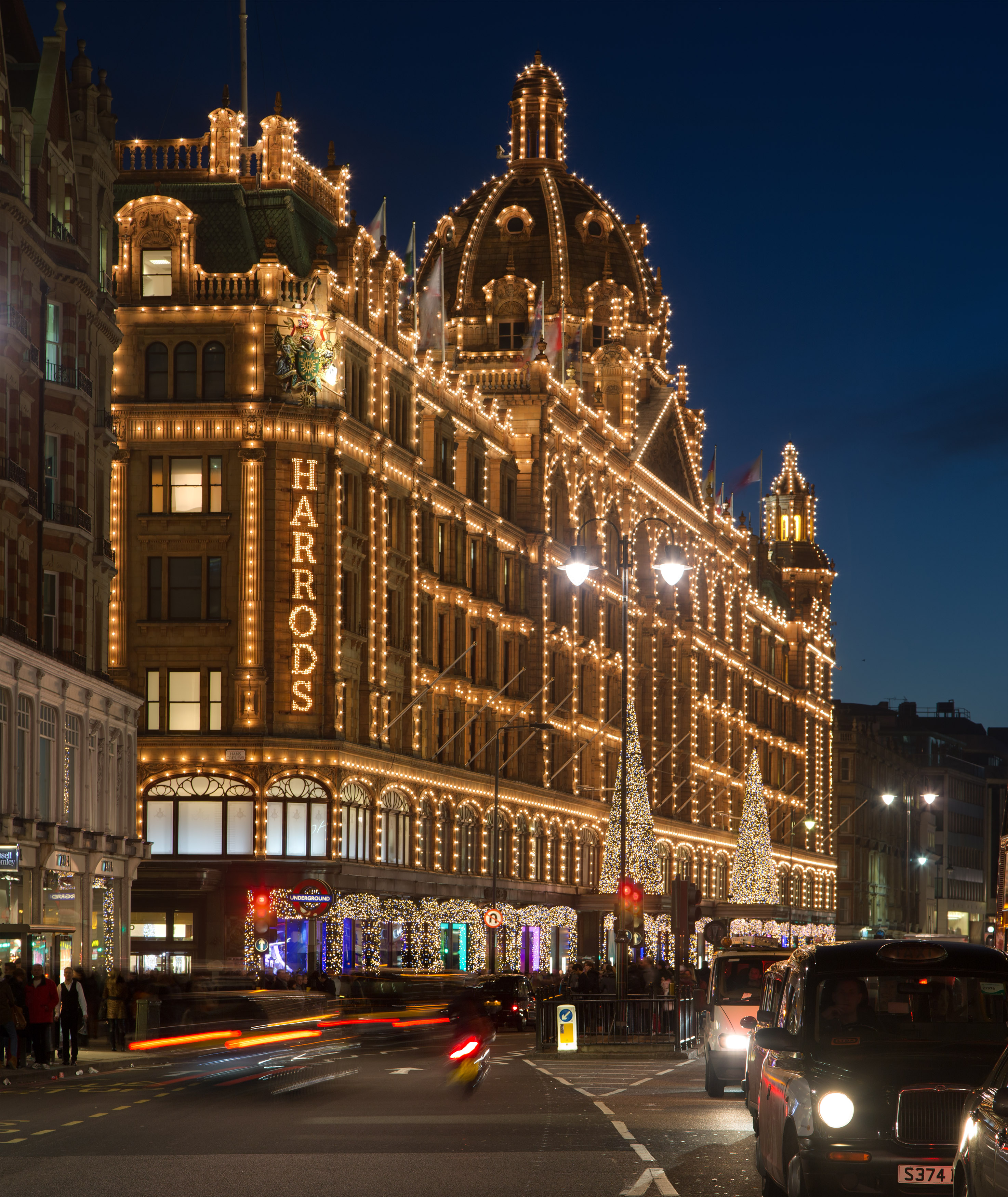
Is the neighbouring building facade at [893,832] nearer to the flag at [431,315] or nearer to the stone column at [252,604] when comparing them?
the flag at [431,315]

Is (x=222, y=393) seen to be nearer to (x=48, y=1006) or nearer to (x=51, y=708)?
(x=51, y=708)

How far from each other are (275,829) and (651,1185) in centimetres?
4895

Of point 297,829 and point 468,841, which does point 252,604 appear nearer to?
point 297,829

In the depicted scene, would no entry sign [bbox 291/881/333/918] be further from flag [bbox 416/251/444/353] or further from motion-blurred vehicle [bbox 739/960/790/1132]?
motion-blurred vehicle [bbox 739/960/790/1132]

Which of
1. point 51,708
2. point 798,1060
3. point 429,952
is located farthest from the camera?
point 429,952

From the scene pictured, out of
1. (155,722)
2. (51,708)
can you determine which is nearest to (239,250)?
(155,722)

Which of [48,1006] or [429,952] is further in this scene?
[429,952]

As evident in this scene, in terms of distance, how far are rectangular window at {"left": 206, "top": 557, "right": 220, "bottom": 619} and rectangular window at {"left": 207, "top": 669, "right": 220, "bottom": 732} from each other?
185 centimetres

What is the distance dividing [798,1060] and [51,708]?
114ft

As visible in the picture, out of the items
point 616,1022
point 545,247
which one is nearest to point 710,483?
point 545,247

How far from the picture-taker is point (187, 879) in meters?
64.7

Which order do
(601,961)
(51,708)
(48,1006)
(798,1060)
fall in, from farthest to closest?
(601,961)
(51,708)
(48,1006)
(798,1060)

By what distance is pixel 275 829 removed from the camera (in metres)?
65.7

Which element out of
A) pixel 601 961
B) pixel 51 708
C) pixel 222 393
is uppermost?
pixel 222 393
